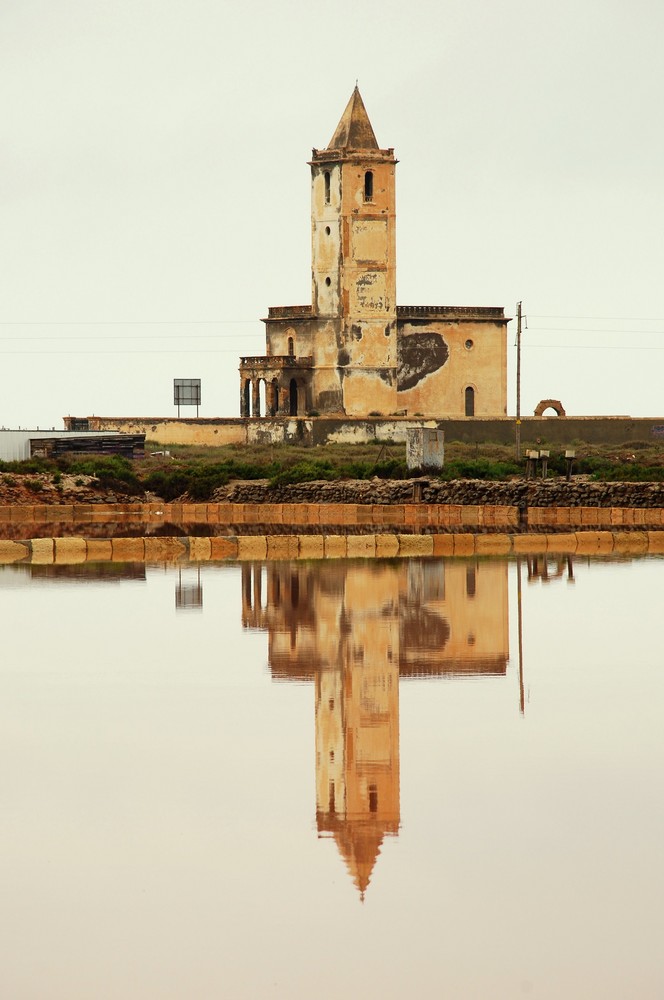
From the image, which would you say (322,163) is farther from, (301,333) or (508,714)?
(508,714)

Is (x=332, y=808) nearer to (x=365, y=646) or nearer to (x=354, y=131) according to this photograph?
(x=365, y=646)

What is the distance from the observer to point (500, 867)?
8.44 m

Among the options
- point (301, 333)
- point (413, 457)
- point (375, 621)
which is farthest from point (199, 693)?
point (301, 333)

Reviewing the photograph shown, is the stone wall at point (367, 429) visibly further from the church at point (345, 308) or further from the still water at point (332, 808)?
the still water at point (332, 808)

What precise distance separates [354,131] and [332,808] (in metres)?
42.6

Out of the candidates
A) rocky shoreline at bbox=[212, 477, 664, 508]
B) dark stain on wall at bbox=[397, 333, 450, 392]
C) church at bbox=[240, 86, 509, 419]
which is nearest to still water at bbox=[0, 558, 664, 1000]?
rocky shoreline at bbox=[212, 477, 664, 508]

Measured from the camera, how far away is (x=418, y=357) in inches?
2064

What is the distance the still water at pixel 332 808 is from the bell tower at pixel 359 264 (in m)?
32.9

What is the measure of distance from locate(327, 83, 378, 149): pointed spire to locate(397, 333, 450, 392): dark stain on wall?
605 centimetres

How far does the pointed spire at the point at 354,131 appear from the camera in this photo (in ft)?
164

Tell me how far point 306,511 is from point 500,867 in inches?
1001

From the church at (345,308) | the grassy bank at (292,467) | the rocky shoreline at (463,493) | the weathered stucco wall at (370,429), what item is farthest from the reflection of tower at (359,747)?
the church at (345,308)

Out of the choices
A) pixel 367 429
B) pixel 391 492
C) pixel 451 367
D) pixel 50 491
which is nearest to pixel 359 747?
pixel 391 492

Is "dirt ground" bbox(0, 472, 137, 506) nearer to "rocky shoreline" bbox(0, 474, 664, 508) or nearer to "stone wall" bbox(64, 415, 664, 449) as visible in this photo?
"rocky shoreline" bbox(0, 474, 664, 508)
